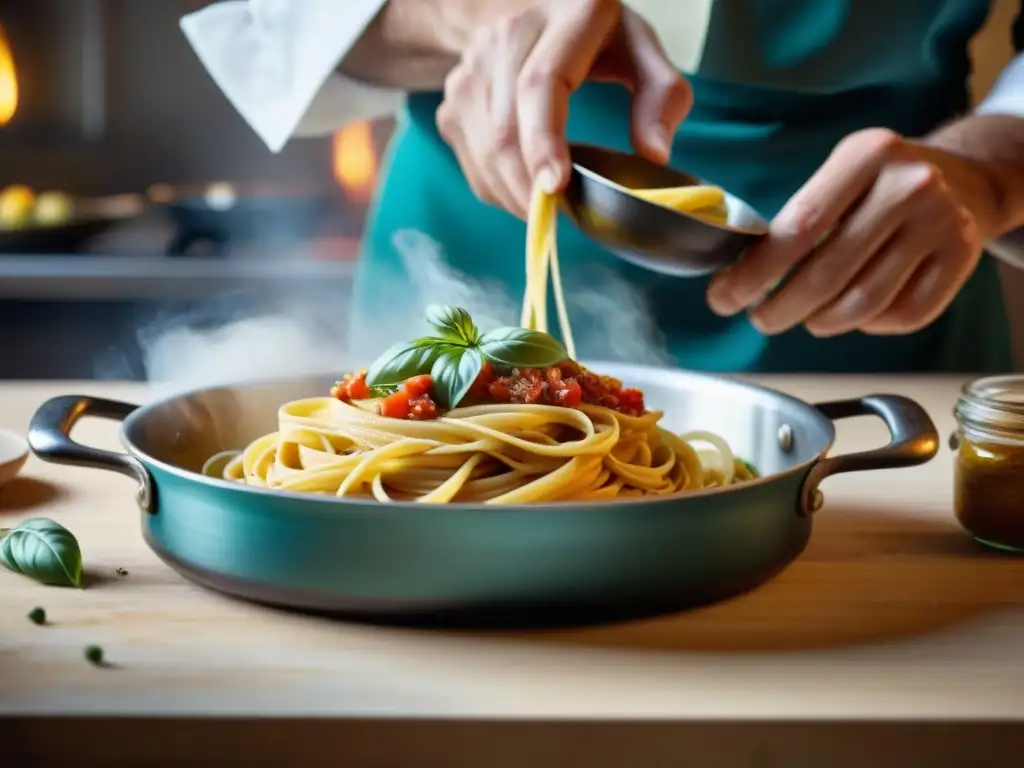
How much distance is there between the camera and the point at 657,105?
4.85ft

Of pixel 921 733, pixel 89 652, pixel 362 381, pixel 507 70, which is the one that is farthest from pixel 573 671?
pixel 507 70

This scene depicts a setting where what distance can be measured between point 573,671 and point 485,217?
149 cm

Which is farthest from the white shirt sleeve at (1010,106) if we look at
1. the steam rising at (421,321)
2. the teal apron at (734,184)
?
the steam rising at (421,321)

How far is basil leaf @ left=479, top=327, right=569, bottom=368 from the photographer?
1.10 metres

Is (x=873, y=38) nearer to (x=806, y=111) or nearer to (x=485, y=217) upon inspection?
(x=806, y=111)

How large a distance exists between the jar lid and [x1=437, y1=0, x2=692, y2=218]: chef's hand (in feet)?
1.56

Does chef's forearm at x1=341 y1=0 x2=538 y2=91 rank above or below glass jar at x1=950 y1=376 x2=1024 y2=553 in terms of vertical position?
above

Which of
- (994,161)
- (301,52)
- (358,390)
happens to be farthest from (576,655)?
(301,52)

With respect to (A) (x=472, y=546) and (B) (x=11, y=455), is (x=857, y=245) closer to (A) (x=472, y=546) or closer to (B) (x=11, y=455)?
(A) (x=472, y=546)

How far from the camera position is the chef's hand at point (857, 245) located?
1343 millimetres

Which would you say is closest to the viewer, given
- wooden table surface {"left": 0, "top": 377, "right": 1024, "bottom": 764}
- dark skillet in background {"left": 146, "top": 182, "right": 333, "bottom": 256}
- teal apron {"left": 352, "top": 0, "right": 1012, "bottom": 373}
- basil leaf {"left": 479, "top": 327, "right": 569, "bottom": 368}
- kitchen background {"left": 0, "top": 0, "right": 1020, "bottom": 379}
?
wooden table surface {"left": 0, "top": 377, "right": 1024, "bottom": 764}

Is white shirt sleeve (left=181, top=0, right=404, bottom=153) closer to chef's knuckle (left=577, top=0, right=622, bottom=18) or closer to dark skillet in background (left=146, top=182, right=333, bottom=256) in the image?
chef's knuckle (left=577, top=0, right=622, bottom=18)

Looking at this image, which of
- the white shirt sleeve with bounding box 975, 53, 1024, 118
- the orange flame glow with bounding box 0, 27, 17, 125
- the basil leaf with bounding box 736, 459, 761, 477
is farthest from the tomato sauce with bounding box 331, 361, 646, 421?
the orange flame glow with bounding box 0, 27, 17, 125

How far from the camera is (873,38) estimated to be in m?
2.09
